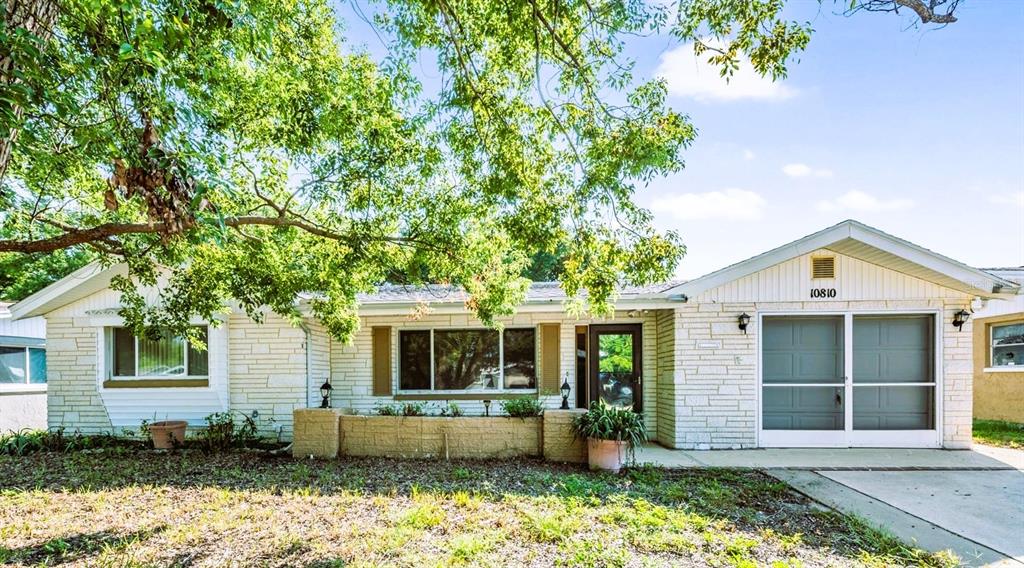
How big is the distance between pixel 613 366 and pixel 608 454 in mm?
3536

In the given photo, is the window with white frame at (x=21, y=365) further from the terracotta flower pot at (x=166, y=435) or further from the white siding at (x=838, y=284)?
the white siding at (x=838, y=284)

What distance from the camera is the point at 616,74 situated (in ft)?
19.6

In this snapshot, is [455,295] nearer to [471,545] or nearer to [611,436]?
[611,436]

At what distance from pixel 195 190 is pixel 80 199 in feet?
17.2

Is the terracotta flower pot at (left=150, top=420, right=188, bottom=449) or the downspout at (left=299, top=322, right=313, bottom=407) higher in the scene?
the downspout at (left=299, top=322, right=313, bottom=407)

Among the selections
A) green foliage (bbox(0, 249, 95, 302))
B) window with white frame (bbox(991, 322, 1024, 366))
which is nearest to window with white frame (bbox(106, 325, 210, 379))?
green foliage (bbox(0, 249, 95, 302))

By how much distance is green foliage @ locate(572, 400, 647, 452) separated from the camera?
7469mm

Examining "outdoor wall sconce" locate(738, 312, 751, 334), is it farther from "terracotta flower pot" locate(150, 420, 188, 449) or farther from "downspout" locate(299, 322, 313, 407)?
"terracotta flower pot" locate(150, 420, 188, 449)

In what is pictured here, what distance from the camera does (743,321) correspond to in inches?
351

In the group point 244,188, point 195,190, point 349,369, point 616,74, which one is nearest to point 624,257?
point 616,74

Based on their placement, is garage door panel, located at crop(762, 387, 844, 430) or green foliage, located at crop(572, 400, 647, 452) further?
garage door panel, located at crop(762, 387, 844, 430)

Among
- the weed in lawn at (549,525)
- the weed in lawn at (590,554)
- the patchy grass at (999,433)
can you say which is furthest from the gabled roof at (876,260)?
the weed in lawn at (590,554)

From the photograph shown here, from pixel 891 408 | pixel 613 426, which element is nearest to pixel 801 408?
pixel 891 408

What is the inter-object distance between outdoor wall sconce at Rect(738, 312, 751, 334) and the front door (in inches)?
87.5
